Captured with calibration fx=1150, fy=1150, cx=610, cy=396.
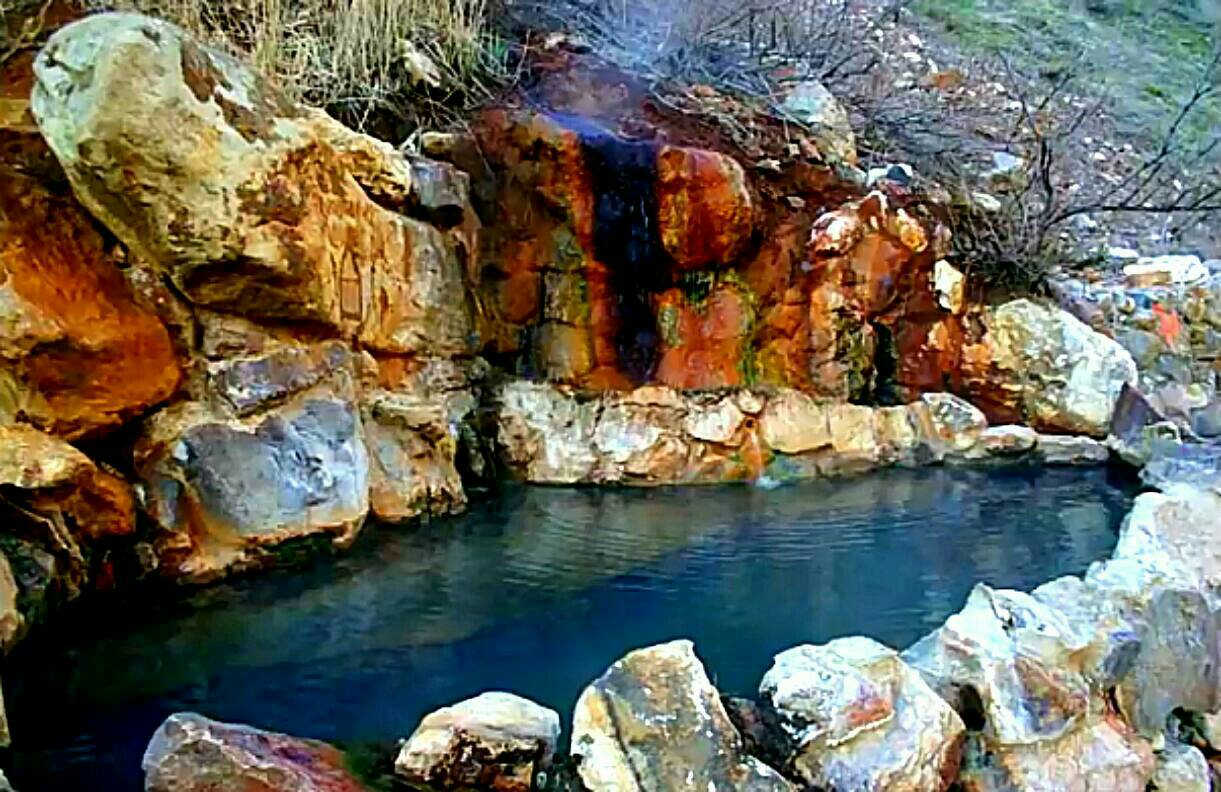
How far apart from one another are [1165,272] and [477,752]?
15.6 feet

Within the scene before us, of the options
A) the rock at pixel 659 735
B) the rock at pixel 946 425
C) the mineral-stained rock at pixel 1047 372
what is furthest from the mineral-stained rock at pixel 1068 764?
the mineral-stained rock at pixel 1047 372

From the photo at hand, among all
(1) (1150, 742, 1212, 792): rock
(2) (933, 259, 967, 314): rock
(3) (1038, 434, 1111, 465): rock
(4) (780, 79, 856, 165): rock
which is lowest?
(1) (1150, 742, 1212, 792): rock

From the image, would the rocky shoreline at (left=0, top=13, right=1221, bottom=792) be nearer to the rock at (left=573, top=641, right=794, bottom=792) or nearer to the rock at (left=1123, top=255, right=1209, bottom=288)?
the rock at (left=573, top=641, right=794, bottom=792)

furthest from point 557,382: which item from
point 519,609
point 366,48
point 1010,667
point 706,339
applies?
point 1010,667

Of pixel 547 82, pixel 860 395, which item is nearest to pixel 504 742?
pixel 860 395

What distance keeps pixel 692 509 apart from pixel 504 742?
2.05 m

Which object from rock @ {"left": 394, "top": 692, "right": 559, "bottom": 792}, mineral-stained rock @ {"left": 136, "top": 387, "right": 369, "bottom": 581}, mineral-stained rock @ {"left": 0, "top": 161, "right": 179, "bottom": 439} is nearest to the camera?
rock @ {"left": 394, "top": 692, "right": 559, "bottom": 792}

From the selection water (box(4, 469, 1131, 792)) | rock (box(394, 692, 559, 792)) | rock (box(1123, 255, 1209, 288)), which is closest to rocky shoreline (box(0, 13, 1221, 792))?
rock (box(394, 692, 559, 792))

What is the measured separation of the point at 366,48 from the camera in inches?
175

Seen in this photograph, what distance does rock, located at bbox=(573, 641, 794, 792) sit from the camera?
1734 millimetres

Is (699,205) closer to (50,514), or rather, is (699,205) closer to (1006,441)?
(1006,441)

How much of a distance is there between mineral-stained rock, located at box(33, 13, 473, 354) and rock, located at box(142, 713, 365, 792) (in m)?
1.67

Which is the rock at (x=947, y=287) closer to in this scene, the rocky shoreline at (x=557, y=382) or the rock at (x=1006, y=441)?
the rocky shoreline at (x=557, y=382)

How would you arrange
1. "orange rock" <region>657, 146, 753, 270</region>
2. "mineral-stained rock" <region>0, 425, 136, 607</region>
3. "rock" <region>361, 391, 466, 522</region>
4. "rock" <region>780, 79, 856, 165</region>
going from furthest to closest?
"rock" <region>780, 79, 856, 165</region> → "orange rock" <region>657, 146, 753, 270</region> → "rock" <region>361, 391, 466, 522</region> → "mineral-stained rock" <region>0, 425, 136, 607</region>
